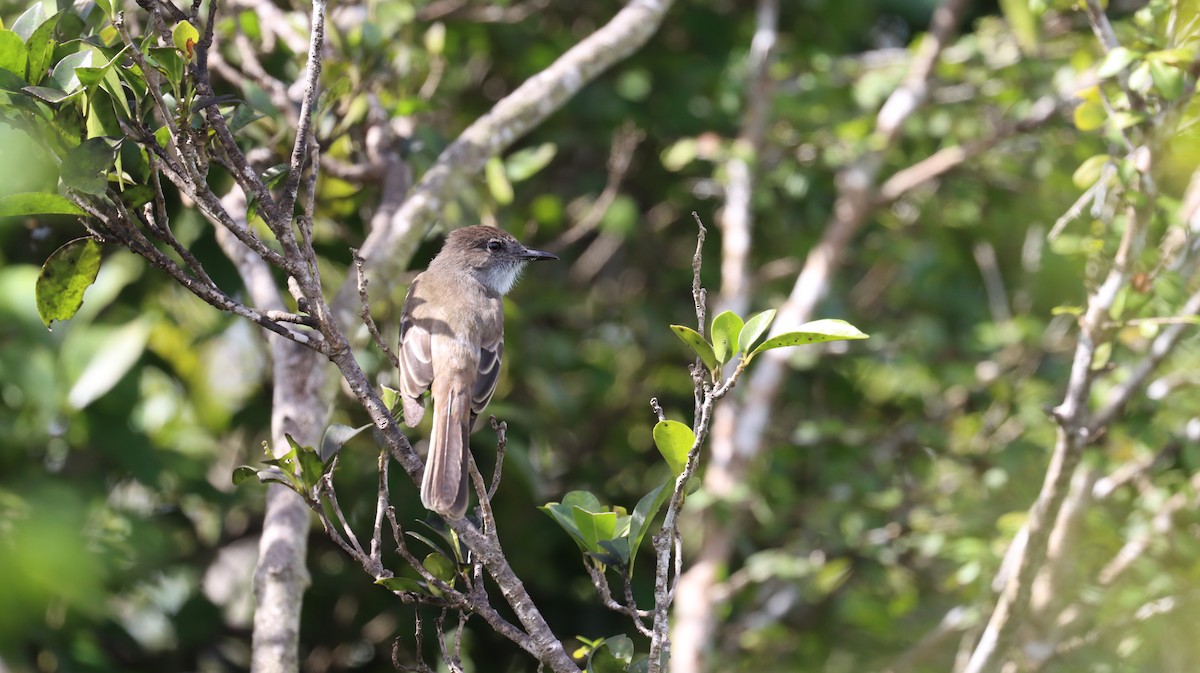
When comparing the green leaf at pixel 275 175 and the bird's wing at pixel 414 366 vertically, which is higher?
the green leaf at pixel 275 175

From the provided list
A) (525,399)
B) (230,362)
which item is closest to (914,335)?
(525,399)

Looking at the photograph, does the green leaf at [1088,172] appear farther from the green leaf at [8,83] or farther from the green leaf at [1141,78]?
the green leaf at [8,83]

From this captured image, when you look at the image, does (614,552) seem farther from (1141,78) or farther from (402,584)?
(1141,78)

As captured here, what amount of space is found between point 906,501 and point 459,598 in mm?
4032

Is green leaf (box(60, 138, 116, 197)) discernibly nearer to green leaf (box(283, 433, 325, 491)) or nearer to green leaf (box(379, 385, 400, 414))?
green leaf (box(283, 433, 325, 491))

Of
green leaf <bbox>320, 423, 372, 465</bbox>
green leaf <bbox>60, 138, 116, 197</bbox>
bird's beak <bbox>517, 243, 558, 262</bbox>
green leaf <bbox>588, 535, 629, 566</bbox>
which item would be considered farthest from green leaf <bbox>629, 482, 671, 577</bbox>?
bird's beak <bbox>517, 243, 558, 262</bbox>

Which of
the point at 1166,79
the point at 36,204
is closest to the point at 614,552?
the point at 36,204

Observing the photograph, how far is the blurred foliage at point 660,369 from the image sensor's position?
4691 millimetres

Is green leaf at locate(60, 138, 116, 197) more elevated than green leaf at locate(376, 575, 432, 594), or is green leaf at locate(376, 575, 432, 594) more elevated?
green leaf at locate(60, 138, 116, 197)

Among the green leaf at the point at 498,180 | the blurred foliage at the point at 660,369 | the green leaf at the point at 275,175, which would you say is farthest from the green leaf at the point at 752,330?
the green leaf at the point at 498,180

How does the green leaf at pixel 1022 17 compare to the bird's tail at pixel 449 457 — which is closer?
the bird's tail at pixel 449 457

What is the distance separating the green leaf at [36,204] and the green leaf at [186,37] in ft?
1.42

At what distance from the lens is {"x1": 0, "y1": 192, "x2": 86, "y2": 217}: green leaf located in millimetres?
2617

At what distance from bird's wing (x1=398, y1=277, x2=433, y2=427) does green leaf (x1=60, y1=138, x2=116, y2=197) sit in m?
1.43
